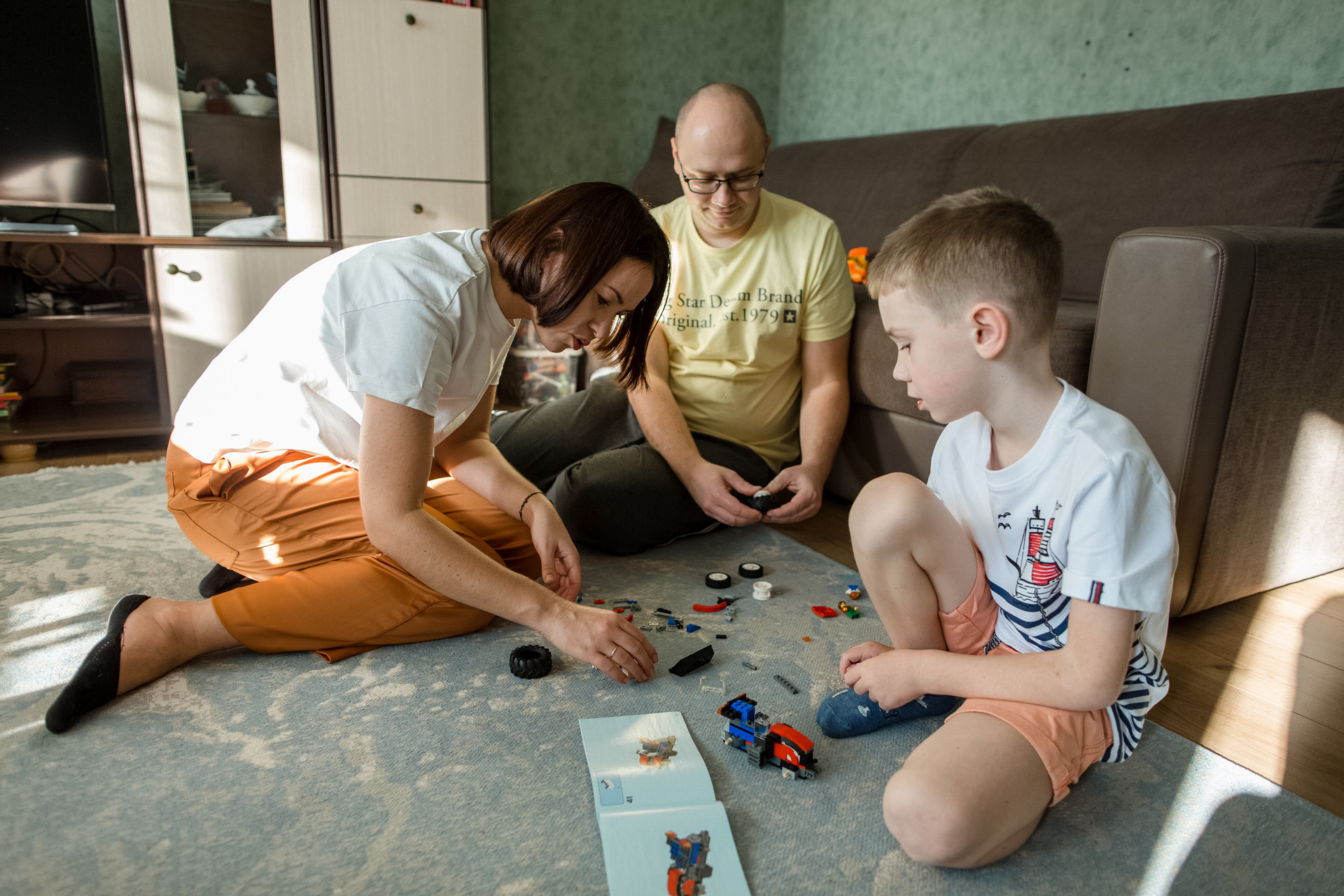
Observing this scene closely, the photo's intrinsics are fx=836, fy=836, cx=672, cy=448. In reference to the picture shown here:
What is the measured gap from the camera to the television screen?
2291 mm

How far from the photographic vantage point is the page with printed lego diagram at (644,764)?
0.93 m

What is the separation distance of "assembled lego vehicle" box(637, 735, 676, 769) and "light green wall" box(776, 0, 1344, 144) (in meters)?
2.09

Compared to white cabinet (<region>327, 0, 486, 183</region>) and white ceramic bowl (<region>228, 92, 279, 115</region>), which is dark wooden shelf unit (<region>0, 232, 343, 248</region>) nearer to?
white cabinet (<region>327, 0, 486, 183</region>)

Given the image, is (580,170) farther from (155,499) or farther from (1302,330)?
(1302,330)

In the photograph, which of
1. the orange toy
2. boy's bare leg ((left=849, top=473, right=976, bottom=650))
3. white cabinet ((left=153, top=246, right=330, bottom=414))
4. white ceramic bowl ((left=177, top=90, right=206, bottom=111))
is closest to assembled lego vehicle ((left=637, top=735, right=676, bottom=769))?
boy's bare leg ((left=849, top=473, right=976, bottom=650))

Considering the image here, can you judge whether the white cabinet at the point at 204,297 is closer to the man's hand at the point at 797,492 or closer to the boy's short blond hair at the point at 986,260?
the man's hand at the point at 797,492

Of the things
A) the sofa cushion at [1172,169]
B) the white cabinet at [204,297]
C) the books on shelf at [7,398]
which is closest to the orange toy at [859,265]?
the sofa cushion at [1172,169]

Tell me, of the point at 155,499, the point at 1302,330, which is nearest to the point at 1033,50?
the point at 1302,330

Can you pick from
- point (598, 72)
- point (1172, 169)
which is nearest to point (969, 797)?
point (1172, 169)

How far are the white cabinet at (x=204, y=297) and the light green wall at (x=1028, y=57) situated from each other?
2.15m

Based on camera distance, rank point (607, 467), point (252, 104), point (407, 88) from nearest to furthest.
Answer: point (607, 467), point (252, 104), point (407, 88)

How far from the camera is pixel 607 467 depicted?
1.69 metres

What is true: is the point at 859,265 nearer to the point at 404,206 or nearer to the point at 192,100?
the point at 404,206

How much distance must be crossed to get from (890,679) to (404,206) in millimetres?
2345
